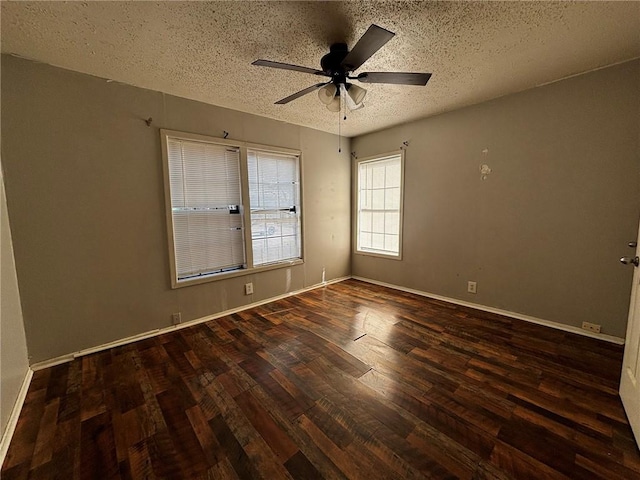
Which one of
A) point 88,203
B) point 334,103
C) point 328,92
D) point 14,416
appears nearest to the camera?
point 14,416

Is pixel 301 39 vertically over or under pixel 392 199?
over

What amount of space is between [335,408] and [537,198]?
281 centimetres

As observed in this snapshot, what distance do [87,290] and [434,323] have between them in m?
3.37

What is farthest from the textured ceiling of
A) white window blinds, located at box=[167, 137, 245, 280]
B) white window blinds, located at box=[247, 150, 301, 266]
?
white window blinds, located at box=[247, 150, 301, 266]

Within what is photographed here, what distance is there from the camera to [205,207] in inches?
115

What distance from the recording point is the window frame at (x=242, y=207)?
2617mm

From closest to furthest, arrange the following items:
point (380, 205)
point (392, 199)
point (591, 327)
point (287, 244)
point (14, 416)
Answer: point (14, 416) → point (591, 327) → point (287, 244) → point (392, 199) → point (380, 205)

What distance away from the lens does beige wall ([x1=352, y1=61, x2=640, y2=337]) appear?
2.26 metres

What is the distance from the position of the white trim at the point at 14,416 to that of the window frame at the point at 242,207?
1158mm

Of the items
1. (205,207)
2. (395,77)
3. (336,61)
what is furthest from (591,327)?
(205,207)

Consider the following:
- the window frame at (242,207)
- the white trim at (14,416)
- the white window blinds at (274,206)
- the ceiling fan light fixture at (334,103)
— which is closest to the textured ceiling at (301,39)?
the ceiling fan light fixture at (334,103)

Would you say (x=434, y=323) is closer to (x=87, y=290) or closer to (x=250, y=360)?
(x=250, y=360)

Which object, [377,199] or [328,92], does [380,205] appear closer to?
[377,199]

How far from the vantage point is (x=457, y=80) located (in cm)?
243
